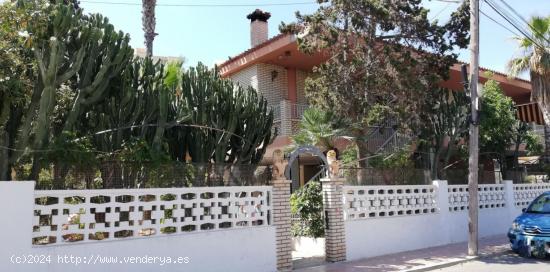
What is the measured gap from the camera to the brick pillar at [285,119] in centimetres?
1667

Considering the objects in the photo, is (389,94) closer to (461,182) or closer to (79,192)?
(461,182)

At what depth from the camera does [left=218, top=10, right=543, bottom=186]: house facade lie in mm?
16672

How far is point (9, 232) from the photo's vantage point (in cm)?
675

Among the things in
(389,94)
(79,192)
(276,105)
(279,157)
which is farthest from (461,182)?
(79,192)

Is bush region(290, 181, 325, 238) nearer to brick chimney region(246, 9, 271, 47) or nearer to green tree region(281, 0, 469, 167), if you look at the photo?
green tree region(281, 0, 469, 167)

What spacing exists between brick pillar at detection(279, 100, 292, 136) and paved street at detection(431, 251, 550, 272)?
24.9ft

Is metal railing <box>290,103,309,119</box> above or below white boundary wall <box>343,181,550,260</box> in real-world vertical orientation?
above

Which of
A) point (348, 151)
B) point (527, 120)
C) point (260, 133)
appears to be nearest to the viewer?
point (260, 133)

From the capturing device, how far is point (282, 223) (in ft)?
32.0

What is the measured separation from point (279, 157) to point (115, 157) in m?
3.09

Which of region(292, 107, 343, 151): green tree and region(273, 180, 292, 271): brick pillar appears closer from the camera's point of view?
region(273, 180, 292, 271): brick pillar

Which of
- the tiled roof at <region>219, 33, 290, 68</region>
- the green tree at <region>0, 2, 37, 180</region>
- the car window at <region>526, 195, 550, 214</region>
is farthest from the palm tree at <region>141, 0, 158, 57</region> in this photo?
the car window at <region>526, 195, 550, 214</region>

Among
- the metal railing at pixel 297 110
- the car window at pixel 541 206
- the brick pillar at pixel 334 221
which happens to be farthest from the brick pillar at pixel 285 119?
the car window at pixel 541 206

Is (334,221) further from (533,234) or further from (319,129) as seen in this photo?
(533,234)
